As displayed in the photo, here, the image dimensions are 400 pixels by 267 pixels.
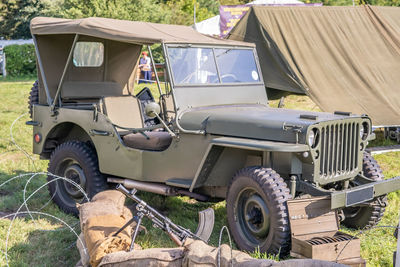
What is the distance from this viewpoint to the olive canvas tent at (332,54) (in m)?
8.83

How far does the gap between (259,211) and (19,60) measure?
2047 cm

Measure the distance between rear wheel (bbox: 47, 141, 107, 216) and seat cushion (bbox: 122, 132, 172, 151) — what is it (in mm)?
465

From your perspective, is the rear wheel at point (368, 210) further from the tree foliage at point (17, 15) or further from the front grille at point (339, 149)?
the tree foliage at point (17, 15)

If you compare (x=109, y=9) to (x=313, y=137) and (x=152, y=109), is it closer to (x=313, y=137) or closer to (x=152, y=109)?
(x=152, y=109)

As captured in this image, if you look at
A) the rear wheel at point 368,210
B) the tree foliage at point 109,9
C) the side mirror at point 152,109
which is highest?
the tree foliage at point 109,9

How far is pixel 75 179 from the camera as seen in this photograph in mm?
5594

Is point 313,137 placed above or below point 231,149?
above

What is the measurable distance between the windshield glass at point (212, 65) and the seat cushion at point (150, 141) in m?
0.56

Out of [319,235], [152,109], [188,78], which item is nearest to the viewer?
[319,235]

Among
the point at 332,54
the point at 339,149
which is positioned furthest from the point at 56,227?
the point at 332,54

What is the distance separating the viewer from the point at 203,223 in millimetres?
3936

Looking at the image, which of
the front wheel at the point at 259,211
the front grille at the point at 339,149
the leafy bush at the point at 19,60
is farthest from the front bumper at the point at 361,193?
the leafy bush at the point at 19,60

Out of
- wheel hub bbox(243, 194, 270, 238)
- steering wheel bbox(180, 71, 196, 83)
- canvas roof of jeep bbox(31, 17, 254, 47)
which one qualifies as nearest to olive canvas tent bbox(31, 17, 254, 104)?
canvas roof of jeep bbox(31, 17, 254, 47)

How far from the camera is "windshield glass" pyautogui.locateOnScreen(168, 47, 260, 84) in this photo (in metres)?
4.98
